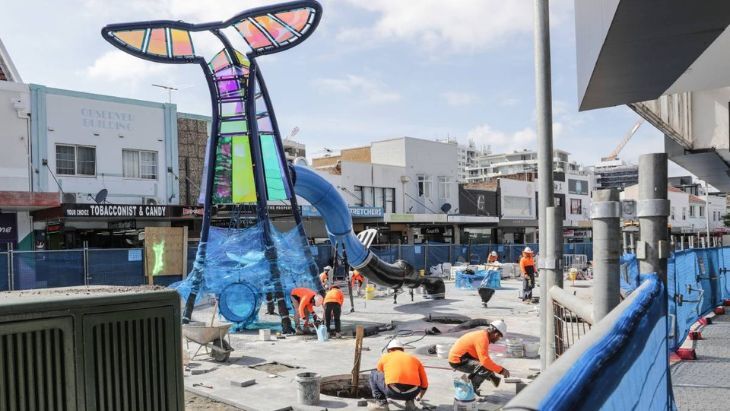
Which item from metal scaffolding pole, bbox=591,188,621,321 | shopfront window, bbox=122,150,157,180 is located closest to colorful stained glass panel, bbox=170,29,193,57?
shopfront window, bbox=122,150,157,180

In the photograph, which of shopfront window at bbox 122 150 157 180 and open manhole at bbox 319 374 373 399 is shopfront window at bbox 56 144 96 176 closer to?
shopfront window at bbox 122 150 157 180

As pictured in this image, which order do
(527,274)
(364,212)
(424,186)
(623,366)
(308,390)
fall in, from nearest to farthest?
1. (623,366)
2. (308,390)
3. (527,274)
4. (364,212)
5. (424,186)

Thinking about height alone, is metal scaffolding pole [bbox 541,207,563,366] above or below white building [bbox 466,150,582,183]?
below

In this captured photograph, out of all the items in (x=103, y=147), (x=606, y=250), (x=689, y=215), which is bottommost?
(x=689, y=215)

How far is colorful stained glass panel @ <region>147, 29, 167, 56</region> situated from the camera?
52.1 ft

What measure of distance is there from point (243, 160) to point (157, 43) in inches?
142

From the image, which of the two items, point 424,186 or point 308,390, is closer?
point 308,390

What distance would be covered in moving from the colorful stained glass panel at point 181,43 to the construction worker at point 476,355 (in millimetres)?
10748

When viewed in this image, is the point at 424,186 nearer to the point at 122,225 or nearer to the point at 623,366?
the point at 122,225

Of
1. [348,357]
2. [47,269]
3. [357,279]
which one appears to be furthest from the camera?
[357,279]

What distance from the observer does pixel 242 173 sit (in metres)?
17.0

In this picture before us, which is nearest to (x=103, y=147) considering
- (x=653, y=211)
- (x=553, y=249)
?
(x=553, y=249)

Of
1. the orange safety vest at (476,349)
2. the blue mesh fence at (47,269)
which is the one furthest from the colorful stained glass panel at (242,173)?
the orange safety vest at (476,349)

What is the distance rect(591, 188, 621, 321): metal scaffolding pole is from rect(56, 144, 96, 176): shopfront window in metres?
26.2
